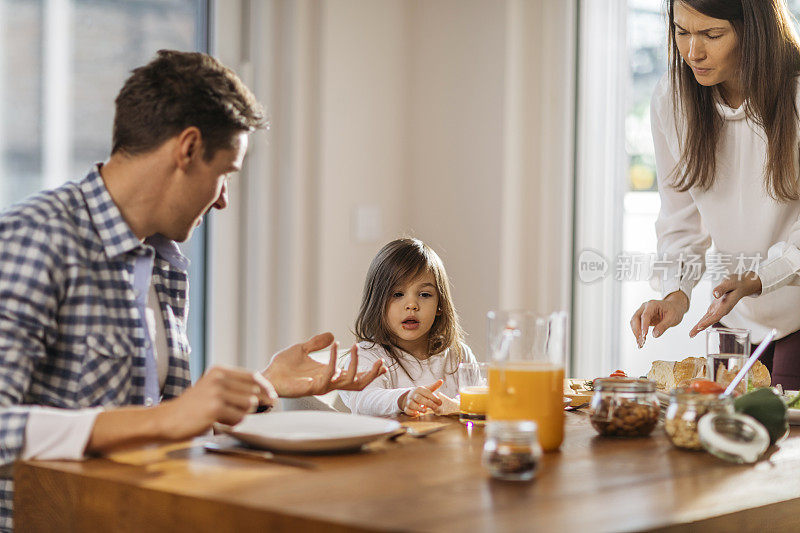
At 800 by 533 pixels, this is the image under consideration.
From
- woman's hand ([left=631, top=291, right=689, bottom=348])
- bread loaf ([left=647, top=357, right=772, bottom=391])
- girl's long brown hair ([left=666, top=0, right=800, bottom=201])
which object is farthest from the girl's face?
girl's long brown hair ([left=666, top=0, right=800, bottom=201])

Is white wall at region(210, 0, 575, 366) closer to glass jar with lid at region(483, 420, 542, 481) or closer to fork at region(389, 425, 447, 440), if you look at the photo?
fork at region(389, 425, 447, 440)

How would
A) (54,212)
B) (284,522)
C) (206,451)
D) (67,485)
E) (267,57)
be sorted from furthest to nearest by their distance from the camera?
(267,57), (54,212), (206,451), (67,485), (284,522)

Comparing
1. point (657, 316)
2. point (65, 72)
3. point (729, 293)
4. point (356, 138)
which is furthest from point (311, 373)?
point (356, 138)

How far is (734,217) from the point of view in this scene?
247 centimetres

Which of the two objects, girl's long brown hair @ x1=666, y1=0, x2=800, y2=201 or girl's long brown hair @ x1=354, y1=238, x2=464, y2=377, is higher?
girl's long brown hair @ x1=666, y1=0, x2=800, y2=201

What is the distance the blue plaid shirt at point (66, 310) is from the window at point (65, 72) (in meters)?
1.31

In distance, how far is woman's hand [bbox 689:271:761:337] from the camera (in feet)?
7.14

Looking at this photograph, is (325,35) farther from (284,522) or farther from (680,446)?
(284,522)

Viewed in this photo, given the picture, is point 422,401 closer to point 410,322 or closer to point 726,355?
point 726,355

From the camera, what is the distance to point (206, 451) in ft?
4.14

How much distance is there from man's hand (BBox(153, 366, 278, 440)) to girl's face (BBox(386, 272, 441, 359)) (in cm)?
111

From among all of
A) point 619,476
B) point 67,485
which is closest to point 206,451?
point 67,485

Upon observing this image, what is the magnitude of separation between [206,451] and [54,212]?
1.33ft

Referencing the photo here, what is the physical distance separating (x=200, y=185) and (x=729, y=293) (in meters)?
1.30
